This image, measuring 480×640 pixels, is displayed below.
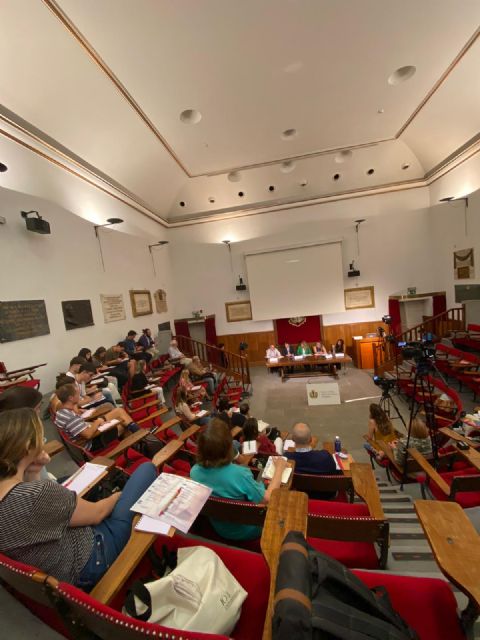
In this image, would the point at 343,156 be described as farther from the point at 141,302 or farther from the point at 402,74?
the point at 141,302

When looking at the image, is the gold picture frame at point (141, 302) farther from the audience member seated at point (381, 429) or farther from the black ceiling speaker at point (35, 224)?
the audience member seated at point (381, 429)

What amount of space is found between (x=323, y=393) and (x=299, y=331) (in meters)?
4.21

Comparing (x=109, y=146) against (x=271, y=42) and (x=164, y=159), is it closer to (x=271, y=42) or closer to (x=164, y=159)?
(x=164, y=159)

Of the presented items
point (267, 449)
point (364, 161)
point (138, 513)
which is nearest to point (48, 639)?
point (138, 513)

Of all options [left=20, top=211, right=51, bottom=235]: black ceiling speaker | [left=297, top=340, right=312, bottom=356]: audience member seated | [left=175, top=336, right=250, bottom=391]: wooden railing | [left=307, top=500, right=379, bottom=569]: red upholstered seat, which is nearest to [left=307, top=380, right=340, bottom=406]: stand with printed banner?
[left=175, top=336, right=250, bottom=391]: wooden railing

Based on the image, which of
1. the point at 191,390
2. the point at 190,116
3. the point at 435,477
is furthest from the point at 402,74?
the point at 191,390

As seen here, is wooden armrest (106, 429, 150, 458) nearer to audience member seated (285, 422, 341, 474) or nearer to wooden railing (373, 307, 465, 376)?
audience member seated (285, 422, 341, 474)

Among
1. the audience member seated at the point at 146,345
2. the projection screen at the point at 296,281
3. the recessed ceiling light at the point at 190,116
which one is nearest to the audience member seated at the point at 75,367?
the audience member seated at the point at 146,345

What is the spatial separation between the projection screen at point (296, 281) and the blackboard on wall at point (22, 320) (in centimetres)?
620

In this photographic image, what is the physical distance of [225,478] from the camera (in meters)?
1.53

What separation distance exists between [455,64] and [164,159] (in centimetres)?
592

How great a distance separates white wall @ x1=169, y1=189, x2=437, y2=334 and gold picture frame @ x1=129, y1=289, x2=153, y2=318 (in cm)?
211

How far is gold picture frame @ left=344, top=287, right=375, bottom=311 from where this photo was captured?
889 centimetres

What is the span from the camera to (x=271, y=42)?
407 cm
